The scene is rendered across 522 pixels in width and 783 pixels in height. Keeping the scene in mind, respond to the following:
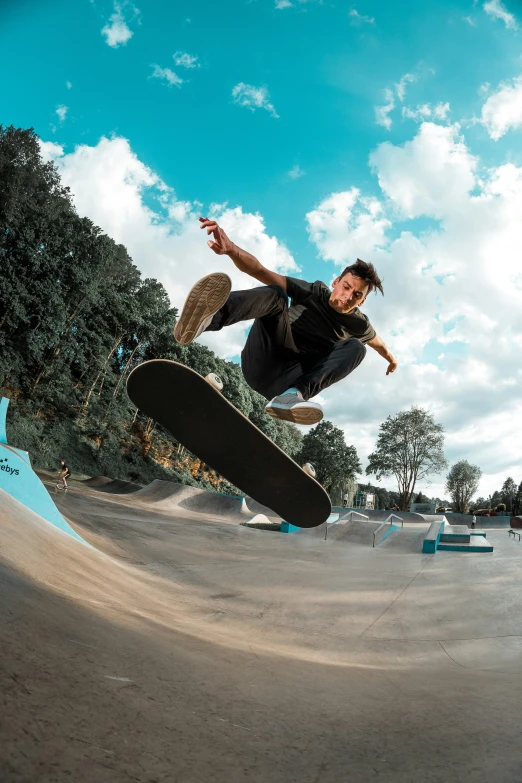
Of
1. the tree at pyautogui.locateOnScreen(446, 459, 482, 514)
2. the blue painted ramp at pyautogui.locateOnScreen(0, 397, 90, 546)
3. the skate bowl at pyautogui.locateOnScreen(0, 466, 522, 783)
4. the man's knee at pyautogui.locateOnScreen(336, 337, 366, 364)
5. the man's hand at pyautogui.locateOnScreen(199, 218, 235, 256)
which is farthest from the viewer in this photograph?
the tree at pyautogui.locateOnScreen(446, 459, 482, 514)

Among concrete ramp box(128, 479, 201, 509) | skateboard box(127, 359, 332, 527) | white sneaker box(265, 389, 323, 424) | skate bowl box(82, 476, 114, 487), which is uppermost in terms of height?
white sneaker box(265, 389, 323, 424)

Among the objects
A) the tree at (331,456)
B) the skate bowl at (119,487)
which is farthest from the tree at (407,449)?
the skate bowl at (119,487)

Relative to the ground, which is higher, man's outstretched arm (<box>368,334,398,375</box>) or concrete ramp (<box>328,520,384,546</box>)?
man's outstretched arm (<box>368,334,398,375</box>)

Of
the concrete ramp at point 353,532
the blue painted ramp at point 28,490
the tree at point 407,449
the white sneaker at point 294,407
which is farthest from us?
the tree at point 407,449

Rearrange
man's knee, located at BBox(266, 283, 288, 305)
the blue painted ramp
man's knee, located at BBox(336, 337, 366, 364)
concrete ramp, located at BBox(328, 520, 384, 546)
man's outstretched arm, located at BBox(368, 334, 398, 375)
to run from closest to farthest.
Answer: man's knee, located at BBox(266, 283, 288, 305) < man's knee, located at BBox(336, 337, 366, 364) < man's outstretched arm, located at BBox(368, 334, 398, 375) < the blue painted ramp < concrete ramp, located at BBox(328, 520, 384, 546)

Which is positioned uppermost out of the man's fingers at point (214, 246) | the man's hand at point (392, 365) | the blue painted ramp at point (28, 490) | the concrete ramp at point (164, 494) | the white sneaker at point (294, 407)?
the man's fingers at point (214, 246)

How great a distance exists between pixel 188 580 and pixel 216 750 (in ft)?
19.4

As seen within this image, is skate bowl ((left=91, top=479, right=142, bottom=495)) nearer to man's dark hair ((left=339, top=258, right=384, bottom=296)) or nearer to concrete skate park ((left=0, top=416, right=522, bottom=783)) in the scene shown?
concrete skate park ((left=0, top=416, right=522, bottom=783))

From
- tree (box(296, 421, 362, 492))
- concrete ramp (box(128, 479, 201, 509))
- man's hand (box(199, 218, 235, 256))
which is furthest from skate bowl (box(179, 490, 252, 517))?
tree (box(296, 421, 362, 492))

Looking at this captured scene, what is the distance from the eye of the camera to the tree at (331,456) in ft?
165

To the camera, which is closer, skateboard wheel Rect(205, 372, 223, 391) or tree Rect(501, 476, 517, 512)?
skateboard wheel Rect(205, 372, 223, 391)

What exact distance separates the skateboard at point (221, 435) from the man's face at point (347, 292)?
1.25m

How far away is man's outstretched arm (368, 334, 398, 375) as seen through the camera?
4453 mm

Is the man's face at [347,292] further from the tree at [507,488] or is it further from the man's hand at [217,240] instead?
the tree at [507,488]
